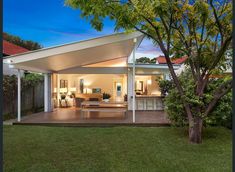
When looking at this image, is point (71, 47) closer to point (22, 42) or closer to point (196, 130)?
point (196, 130)

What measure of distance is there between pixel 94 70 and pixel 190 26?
24.5ft

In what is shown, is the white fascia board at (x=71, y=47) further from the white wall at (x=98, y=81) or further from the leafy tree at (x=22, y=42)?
the leafy tree at (x=22, y=42)

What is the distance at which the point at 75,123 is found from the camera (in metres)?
8.50

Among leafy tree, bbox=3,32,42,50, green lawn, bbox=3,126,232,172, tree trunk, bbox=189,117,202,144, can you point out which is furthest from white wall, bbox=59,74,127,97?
leafy tree, bbox=3,32,42,50

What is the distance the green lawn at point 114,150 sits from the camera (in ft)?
14.6

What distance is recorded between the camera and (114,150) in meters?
5.51

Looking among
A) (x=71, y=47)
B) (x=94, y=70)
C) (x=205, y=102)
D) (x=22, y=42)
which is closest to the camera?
(x=205, y=102)

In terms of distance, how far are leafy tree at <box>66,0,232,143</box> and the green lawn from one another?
0.88 metres

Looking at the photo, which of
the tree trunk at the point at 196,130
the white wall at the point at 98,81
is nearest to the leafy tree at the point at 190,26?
the tree trunk at the point at 196,130

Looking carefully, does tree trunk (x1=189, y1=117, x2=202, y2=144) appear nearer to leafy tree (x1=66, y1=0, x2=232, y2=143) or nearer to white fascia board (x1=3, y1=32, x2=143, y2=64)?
leafy tree (x1=66, y1=0, x2=232, y2=143)

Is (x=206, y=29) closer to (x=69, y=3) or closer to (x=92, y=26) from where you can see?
(x=92, y=26)

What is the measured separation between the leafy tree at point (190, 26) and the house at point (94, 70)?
1.70 meters

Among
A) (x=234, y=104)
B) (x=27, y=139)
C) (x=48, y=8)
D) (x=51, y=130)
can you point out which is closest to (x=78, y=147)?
(x=27, y=139)

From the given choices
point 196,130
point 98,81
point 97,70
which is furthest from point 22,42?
point 196,130
